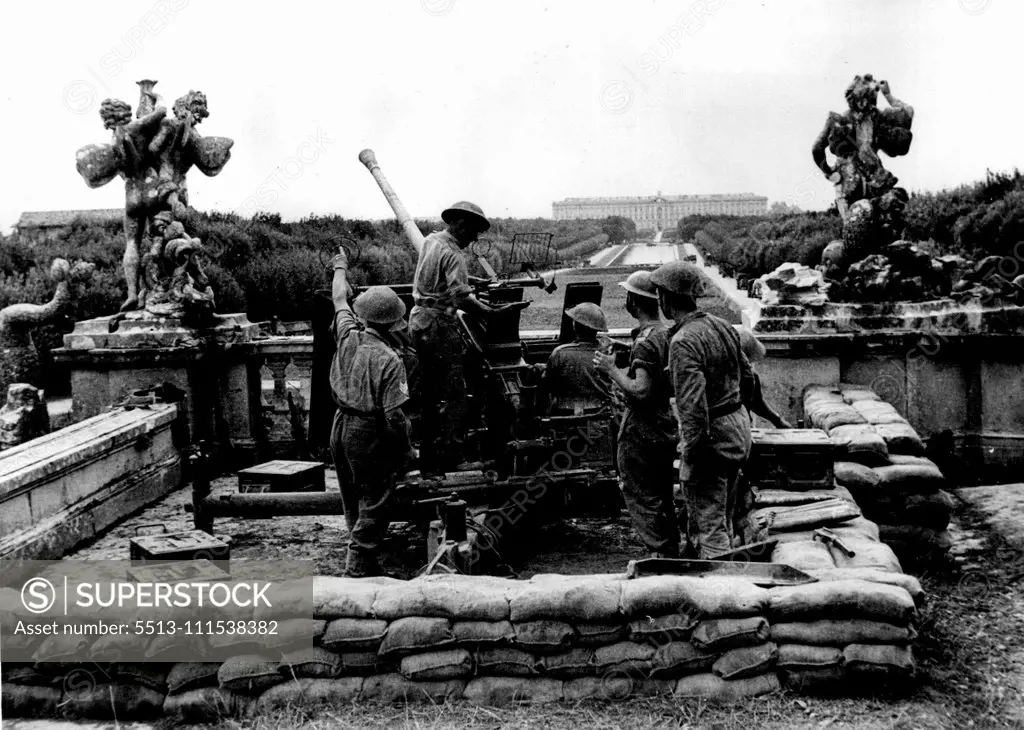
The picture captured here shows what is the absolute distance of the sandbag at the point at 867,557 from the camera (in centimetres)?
527

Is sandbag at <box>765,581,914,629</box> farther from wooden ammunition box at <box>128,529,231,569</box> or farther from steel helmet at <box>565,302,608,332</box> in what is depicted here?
wooden ammunition box at <box>128,529,231,569</box>

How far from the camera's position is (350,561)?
648 cm

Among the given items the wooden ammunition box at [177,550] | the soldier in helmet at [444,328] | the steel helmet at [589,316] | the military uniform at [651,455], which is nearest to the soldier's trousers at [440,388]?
the soldier in helmet at [444,328]

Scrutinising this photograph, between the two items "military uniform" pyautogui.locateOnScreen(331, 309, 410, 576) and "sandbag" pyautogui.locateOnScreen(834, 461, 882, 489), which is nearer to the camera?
"military uniform" pyautogui.locateOnScreen(331, 309, 410, 576)

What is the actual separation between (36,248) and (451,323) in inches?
695

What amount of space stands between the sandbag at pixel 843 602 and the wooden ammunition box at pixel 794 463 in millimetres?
1999

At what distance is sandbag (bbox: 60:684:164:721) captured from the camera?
4895 millimetres

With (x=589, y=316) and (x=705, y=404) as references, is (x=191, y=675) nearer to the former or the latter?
(x=705, y=404)

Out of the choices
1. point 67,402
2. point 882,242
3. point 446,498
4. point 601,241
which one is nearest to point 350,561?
point 446,498

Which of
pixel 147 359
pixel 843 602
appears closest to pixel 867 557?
pixel 843 602

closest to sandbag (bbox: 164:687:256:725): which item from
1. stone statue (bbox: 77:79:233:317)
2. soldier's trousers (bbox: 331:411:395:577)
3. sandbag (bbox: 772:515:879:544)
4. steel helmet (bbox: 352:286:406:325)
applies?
soldier's trousers (bbox: 331:411:395:577)

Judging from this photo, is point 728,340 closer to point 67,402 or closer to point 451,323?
point 451,323

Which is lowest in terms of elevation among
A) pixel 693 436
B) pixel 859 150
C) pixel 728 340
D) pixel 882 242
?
pixel 693 436

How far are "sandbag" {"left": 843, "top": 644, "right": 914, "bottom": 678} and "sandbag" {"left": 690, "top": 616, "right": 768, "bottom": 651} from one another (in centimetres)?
37
